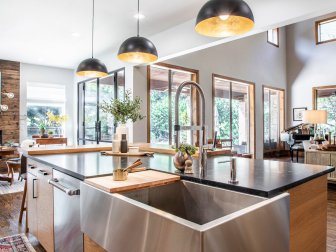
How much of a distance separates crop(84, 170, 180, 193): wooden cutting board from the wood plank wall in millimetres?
6583

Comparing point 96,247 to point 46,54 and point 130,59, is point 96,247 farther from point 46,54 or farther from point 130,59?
point 46,54

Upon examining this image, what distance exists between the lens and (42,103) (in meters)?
7.55

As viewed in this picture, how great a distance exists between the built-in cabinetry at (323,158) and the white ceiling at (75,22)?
3787 millimetres

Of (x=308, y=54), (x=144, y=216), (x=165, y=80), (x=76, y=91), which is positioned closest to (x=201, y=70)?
(x=165, y=80)

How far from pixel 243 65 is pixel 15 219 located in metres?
7.28

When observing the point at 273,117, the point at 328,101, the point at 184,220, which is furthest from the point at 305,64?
the point at 184,220

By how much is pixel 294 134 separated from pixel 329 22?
4509mm

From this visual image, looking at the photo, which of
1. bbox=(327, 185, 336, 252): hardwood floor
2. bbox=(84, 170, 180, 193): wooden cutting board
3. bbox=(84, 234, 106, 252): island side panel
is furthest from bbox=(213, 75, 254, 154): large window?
bbox=(84, 234, 106, 252): island side panel

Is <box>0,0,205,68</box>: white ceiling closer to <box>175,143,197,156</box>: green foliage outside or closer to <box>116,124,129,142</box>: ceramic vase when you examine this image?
<box>116,124,129,142</box>: ceramic vase

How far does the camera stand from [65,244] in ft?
6.12

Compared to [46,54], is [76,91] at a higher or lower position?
lower

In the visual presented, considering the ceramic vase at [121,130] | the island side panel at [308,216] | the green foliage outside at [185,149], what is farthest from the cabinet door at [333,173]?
the green foliage outside at [185,149]

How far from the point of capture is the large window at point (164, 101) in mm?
6023

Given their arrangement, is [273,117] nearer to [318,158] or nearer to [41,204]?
[318,158]
